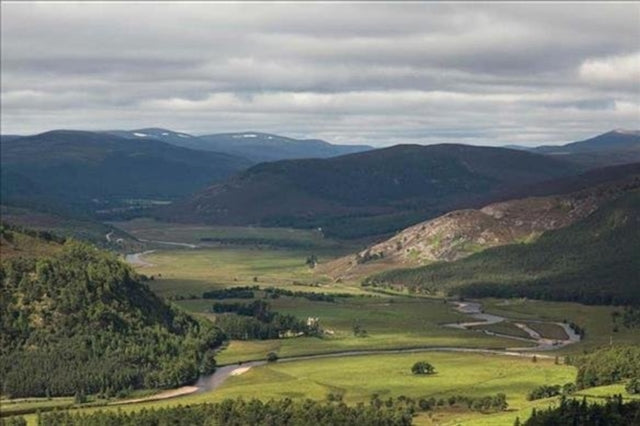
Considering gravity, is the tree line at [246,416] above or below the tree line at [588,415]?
below

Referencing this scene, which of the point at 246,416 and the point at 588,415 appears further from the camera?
the point at 246,416

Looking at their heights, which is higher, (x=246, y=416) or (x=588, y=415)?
(x=588, y=415)

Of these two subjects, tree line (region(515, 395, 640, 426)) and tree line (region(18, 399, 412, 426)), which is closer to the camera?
tree line (region(515, 395, 640, 426))

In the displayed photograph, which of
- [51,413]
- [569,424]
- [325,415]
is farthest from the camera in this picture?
[51,413]

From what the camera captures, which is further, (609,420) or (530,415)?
(530,415)

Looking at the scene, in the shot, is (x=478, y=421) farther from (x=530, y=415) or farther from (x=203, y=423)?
(x=203, y=423)

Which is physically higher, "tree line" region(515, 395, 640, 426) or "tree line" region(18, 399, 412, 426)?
"tree line" region(515, 395, 640, 426)

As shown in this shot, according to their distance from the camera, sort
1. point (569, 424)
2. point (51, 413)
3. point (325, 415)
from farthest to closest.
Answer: point (51, 413)
point (325, 415)
point (569, 424)

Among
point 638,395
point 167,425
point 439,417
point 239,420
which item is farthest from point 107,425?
point 638,395

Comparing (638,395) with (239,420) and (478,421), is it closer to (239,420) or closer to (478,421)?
(478,421)

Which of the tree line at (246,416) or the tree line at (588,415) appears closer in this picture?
the tree line at (588,415)

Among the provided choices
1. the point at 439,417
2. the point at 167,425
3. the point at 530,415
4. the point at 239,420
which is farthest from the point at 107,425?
the point at 530,415
